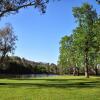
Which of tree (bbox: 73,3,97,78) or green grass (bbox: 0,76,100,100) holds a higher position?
tree (bbox: 73,3,97,78)

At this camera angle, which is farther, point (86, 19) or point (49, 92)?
point (86, 19)

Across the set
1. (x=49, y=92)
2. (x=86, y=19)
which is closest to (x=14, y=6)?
(x=49, y=92)

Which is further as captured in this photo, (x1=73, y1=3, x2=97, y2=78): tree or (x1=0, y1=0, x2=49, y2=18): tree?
(x1=73, y1=3, x2=97, y2=78): tree

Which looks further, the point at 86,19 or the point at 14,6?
the point at 86,19

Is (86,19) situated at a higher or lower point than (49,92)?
higher

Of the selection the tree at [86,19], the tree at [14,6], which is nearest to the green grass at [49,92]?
the tree at [14,6]

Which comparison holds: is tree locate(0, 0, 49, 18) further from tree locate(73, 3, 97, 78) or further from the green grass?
tree locate(73, 3, 97, 78)

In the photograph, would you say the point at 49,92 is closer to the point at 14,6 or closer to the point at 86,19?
the point at 14,6

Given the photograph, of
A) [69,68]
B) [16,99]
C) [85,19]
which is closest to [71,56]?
[69,68]

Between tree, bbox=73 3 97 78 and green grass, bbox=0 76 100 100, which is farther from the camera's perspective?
tree, bbox=73 3 97 78

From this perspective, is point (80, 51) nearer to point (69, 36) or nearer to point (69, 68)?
point (69, 36)

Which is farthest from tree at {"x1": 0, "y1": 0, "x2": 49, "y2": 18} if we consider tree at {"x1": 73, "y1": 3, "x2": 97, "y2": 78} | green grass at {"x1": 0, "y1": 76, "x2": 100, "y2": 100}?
tree at {"x1": 73, "y1": 3, "x2": 97, "y2": 78}

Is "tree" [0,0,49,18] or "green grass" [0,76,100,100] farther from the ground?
"tree" [0,0,49,18]

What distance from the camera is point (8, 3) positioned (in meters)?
35.8
